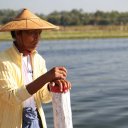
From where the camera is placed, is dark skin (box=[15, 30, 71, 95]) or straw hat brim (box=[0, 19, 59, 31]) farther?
straw hat brim (box=[0, 19, 59, 31])

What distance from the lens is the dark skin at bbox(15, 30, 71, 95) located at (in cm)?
302

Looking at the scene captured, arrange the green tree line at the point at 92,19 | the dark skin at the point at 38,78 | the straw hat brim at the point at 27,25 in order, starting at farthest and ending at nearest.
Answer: the green tree line at the point at 92,19 → the straw hat brim at the point at 27,25 → the dark skin at the point at 38,78

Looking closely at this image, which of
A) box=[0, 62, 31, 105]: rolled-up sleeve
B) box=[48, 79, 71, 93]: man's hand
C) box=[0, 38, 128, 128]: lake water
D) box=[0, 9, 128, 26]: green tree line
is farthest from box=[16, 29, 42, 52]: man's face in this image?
box=[0, 9, 128, 26]: green tree line

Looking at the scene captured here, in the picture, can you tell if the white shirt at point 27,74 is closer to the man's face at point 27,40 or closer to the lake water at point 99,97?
the man's face at point 27,40

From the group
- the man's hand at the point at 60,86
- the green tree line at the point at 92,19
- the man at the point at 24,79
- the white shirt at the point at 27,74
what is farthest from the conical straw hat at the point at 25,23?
the green tree line at the point at 92,19

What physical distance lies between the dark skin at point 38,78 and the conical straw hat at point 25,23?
0.05 m

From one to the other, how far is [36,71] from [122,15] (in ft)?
352

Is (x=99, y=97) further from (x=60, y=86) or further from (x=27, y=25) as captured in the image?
(x=60, y=86)

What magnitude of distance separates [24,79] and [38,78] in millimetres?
267

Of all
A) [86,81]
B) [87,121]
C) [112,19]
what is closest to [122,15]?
[112,19]

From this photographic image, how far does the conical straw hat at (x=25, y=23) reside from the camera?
3.24 meters

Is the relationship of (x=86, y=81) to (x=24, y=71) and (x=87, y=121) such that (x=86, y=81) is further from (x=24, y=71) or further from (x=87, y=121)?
(x=24, y=71)

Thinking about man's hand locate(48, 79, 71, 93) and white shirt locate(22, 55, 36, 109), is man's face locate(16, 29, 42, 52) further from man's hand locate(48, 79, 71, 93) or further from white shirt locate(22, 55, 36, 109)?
man's hand locate(48, 79, 71, 93)

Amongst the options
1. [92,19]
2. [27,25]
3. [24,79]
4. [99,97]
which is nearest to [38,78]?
[24,79]
